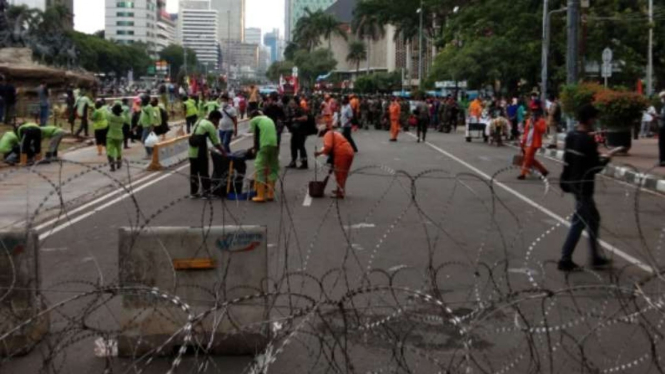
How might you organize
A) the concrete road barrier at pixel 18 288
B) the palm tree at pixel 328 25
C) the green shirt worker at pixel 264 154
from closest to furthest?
the concrete road barrier at pixel 18 288, the green shirt worker at pixel 264 154, the palm tree at pixel 328 25

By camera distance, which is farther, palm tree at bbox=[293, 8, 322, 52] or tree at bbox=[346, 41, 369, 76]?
palm tree at bbox=[293, 8, 322, 52]

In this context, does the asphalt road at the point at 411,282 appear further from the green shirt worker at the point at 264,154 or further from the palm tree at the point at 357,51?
the palm tree at the point at 357,51

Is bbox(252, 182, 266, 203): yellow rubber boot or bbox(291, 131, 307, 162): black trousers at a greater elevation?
bbox(291, 131, 307, 162): black trousers

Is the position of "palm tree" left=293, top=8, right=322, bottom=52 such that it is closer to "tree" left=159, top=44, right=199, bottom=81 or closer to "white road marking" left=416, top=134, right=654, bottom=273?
"tree" left=159, top=44, right=199, bottom=81

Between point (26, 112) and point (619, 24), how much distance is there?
2631 cm

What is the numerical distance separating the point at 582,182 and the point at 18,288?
5234 millimetres

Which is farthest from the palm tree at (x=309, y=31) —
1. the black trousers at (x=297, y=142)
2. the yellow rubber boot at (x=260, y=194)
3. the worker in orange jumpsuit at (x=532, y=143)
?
the yellow rubber boot at (x=260, y=194)

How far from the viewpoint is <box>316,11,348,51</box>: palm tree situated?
134000 mm

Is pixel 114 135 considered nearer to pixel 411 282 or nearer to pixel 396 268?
pixel 396 268

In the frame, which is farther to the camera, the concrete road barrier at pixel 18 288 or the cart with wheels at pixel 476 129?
the cart with wheels at pixel 476 129

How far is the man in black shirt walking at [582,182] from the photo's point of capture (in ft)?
29.2

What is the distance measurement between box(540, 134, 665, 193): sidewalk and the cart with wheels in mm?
3085

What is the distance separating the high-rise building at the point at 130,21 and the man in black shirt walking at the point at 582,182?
588ft

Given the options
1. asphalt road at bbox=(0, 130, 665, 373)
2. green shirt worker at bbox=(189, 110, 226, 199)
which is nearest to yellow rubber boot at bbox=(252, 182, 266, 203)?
asphalt road at bbox=(0, 130, 665, 373)
